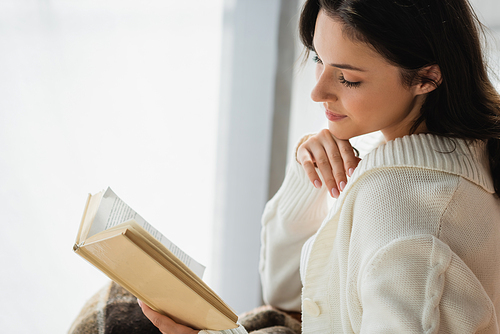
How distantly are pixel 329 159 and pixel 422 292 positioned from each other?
43 cm

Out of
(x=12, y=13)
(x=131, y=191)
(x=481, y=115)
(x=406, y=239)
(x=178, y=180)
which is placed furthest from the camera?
(x=178, y=180)

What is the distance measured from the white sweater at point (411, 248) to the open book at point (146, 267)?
0.23 meters

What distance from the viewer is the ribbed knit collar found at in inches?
27.3

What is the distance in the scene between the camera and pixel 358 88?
76 centimetres

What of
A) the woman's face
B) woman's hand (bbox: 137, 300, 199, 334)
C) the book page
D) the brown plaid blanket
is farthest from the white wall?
the woman's face

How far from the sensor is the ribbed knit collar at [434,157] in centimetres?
69

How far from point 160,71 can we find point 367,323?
98 centimetres

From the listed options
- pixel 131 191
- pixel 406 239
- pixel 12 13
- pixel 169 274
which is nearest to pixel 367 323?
pixel 406 239

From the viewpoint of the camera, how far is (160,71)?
129 cm

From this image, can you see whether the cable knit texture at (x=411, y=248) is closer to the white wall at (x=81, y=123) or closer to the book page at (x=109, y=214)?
the book page at (x=109, y=214)

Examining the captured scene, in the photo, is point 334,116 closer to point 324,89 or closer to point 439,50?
point 324,89

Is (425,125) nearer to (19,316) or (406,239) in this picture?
(406,239)

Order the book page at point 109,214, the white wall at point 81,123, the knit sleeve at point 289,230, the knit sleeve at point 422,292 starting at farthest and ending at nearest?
the knit sleeve at point 289,230, the white wall at point 81,123, the book page at point 109,214, the knit sleeve at point 422,292

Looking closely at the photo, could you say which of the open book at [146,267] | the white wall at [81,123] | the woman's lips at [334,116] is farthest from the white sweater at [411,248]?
the white wall at [81,123]
